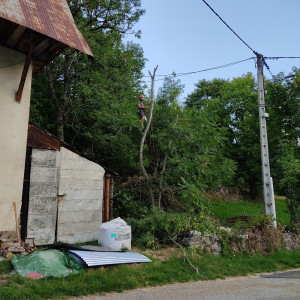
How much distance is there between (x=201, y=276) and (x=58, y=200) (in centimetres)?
468

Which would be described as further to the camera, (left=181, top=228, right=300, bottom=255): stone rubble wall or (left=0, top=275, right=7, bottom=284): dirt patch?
(left=181, top=228, right=300, bottom=255): stone rubble wall

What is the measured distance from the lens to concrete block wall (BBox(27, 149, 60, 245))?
316 inches

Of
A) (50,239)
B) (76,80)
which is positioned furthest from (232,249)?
(76,80)

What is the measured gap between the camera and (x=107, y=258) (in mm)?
6730

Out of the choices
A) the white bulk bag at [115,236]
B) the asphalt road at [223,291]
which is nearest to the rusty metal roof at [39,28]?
the white bulk bag at [115,236]

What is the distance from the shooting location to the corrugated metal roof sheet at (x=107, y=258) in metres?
6.32

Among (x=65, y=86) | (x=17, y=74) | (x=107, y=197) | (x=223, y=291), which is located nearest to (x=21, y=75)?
(x=17, y=74)

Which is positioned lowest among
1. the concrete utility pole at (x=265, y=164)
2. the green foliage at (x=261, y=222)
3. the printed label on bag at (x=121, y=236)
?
the printed label on bag at (x=121, y=236)

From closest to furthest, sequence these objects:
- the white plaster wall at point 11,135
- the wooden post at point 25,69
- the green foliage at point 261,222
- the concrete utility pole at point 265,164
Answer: the white plaster wall at point 11,135 → the wooden post at point 25,69 → the green foliage at point 261,222 → the concrete utility pole at point 265,164

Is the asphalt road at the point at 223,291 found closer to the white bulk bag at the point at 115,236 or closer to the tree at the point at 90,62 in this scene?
the white bulk bag at the point at 115,236

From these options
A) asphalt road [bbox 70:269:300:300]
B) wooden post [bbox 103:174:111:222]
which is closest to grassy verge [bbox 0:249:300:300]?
asphalt road [bbox 70:269:300:300]

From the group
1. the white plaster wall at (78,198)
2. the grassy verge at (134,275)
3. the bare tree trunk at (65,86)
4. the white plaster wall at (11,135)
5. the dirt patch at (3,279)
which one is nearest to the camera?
the grassy verge at (134,275)

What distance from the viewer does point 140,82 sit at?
18.0 metres

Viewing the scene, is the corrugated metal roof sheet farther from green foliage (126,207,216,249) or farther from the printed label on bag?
green foliage (126,207,216,249)
